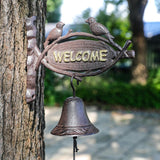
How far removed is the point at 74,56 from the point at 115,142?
14.0 ft

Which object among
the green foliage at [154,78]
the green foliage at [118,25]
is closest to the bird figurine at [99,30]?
the green foliage at [154,78]

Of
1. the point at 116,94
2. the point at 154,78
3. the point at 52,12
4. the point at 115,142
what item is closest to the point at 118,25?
the point at 52,12

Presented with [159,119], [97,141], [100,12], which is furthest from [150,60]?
[97,141]

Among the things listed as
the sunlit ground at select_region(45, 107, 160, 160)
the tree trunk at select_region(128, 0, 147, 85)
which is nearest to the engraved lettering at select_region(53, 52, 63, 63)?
the sunlit ground at select_region(45, 107, 160, 160)

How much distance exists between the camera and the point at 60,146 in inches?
203

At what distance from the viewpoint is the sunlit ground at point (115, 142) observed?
4.61 metres

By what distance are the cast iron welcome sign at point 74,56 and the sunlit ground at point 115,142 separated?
10.9 feet

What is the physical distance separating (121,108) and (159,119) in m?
1.63

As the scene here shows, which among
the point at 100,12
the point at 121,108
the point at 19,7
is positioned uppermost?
the point at 100,12

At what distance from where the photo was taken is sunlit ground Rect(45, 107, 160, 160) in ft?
15.1

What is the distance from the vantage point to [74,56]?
1397 millimetres

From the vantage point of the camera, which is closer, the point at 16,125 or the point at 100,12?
the point at 16,125

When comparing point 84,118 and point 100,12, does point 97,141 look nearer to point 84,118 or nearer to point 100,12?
point 84,118

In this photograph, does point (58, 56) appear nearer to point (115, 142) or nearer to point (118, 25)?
point (115, 142)
